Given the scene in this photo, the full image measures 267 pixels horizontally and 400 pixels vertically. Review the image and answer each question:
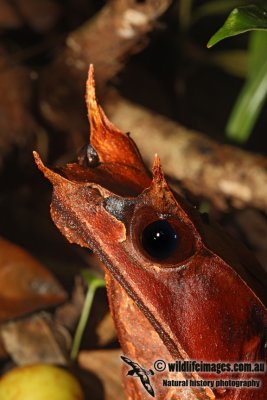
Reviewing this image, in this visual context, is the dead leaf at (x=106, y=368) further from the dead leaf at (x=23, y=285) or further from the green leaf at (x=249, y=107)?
the green leaf at (x=249, y=107)

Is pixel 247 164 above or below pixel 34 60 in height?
above

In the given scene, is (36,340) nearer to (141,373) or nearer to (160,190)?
(141,373)

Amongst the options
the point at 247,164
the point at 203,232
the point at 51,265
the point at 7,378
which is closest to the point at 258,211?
the point at 247,164

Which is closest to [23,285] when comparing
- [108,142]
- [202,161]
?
[202,161]

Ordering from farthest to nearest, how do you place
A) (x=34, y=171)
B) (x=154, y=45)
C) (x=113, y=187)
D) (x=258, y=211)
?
(x=154, y=45)
(x=34, y=171)
(x=258, y=211)
(x=113, y=187)

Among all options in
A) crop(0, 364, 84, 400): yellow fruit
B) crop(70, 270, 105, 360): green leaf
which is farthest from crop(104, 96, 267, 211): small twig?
crop(0, 364, 84, 400): yellow fruit

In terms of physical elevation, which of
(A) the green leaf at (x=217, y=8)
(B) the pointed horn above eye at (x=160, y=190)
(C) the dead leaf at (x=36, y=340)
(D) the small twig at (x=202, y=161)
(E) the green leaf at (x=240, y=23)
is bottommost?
(C) the dead leaf at (x=36, y=340)

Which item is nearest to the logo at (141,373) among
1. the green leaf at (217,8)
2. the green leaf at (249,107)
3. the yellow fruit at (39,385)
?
the yellow fruit at (39,385)

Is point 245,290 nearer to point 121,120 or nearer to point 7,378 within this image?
point 7,378
